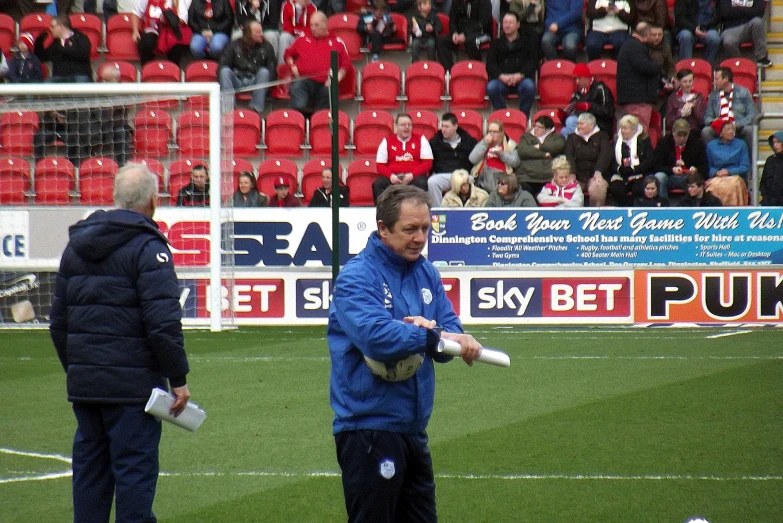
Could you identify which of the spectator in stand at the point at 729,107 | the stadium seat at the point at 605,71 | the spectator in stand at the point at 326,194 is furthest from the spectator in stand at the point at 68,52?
the spectator in stand at the point at 729,107

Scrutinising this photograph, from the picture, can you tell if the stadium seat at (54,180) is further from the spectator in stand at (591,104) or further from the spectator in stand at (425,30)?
the spectator in stand at (591,104)

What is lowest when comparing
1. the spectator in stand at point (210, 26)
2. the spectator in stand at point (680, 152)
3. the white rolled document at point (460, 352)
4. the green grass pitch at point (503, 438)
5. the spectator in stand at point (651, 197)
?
the green grass pitch at point (503, 438)

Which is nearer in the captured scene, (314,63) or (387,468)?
(387,468)

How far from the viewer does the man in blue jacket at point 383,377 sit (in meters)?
4.14

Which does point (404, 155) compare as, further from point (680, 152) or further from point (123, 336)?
point (123, 336)

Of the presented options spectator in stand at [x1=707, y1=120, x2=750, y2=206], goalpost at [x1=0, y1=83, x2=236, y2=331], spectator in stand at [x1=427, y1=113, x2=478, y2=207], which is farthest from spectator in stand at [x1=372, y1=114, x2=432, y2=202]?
spectator in stand at [x1=707, y1=120, x2=750, y2=206]

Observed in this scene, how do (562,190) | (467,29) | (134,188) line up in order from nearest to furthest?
(134,188)
(562,190)
(467,29)

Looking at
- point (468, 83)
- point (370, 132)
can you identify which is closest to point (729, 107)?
point (468, 83)

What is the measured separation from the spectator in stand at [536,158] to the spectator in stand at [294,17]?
4.83 meters

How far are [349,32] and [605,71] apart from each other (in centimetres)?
449

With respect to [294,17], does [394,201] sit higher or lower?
lower

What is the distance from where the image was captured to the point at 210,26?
1961 centimetres

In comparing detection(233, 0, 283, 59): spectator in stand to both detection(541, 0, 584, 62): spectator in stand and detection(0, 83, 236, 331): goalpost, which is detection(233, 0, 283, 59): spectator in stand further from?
detection(541, 0, 584, 62): spectator in stand

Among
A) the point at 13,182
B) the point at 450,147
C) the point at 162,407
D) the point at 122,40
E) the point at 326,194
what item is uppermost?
the point at 122,40
